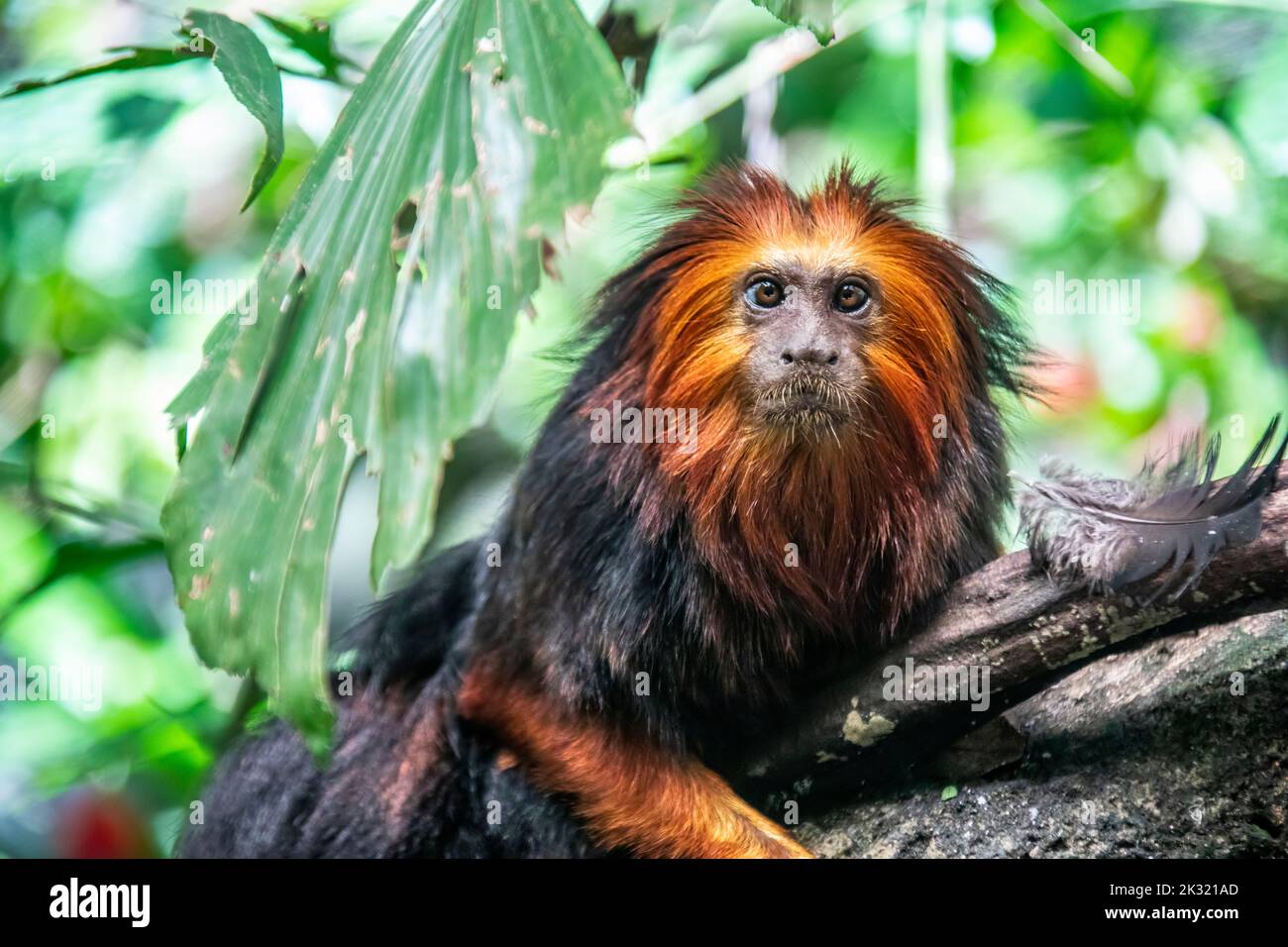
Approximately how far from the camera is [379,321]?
1.50 m

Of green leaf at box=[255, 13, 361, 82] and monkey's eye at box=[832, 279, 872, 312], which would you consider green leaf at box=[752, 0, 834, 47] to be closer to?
monkey's eye at box=[832, 279, 872, 312]

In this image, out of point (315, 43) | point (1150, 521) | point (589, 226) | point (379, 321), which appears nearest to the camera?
point (379, 321)

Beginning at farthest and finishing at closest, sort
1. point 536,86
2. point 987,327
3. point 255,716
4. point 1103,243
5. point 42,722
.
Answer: point 1103,243
point 42,722
point 255,716
point 987,327
point 536,86

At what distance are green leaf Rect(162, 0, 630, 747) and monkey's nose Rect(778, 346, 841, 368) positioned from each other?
2.84 ft

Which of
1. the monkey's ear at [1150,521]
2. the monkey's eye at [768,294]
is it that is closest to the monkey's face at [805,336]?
the monkey's eye at [768,294]

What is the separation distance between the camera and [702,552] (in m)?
2.45

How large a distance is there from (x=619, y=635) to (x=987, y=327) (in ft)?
3.48

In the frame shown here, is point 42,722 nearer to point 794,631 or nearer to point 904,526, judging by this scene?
point 794,631

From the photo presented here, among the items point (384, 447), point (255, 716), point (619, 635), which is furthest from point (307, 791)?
point (384, 447)

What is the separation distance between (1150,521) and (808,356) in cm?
70

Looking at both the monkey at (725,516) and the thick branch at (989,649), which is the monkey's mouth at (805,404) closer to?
the monkey at (725,516)

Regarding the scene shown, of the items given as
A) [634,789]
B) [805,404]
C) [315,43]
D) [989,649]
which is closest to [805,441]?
[805,404]

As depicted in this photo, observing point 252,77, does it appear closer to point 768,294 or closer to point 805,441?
point 768,294

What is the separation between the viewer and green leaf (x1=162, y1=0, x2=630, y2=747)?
140 centimetres
